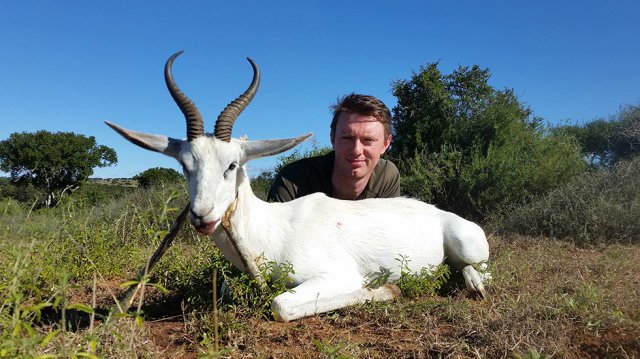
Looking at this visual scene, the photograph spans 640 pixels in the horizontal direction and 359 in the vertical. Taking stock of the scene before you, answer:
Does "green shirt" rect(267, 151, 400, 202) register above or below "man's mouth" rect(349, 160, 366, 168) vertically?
below

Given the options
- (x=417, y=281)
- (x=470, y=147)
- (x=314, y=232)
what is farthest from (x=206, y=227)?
(x=470, y=147)

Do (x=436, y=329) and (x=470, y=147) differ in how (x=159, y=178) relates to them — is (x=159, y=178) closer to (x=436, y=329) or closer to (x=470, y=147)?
(x=470, y=147)

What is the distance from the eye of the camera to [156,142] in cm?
357

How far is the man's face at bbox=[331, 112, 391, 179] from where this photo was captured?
516 cm

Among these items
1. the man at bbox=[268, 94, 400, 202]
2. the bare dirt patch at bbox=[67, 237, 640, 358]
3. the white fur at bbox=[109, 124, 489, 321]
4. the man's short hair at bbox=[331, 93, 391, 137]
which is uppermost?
the man's short hair at bbox=[331, 93, 391, 137]

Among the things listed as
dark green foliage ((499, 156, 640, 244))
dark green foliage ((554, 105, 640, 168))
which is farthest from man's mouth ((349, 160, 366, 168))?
dark green foliage ((554, 105, 640, 168))

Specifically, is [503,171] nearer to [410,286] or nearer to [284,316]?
[410,286]

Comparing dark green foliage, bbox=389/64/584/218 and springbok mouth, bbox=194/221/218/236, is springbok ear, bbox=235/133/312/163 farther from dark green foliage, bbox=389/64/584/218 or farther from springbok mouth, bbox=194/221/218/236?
dark green foliage, bbox=389/64/584/218

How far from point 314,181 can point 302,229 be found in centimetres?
179

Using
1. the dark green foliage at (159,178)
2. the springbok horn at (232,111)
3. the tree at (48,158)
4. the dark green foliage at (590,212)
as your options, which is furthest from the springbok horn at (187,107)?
the tree at (48,158)

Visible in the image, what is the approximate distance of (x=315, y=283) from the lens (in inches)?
144

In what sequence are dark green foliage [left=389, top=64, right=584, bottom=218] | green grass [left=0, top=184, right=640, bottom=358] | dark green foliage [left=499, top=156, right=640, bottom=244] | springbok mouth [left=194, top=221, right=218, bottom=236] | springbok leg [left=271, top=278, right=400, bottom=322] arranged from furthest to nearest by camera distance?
dark green foliage [left=389, top=64, right=584, bottom=218]
dark green foliage [left=499, top=156, right=640, bottom=244]
springbok leg [left=271, top=278, right=400, bottom=322]
springbok mouth [left=194, top=221, right=218, bottom=236]
green grass [left=0, top=184, right=640, bottom=358]

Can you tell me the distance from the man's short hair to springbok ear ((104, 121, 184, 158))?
2378mm

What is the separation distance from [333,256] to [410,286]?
777 millimetres
